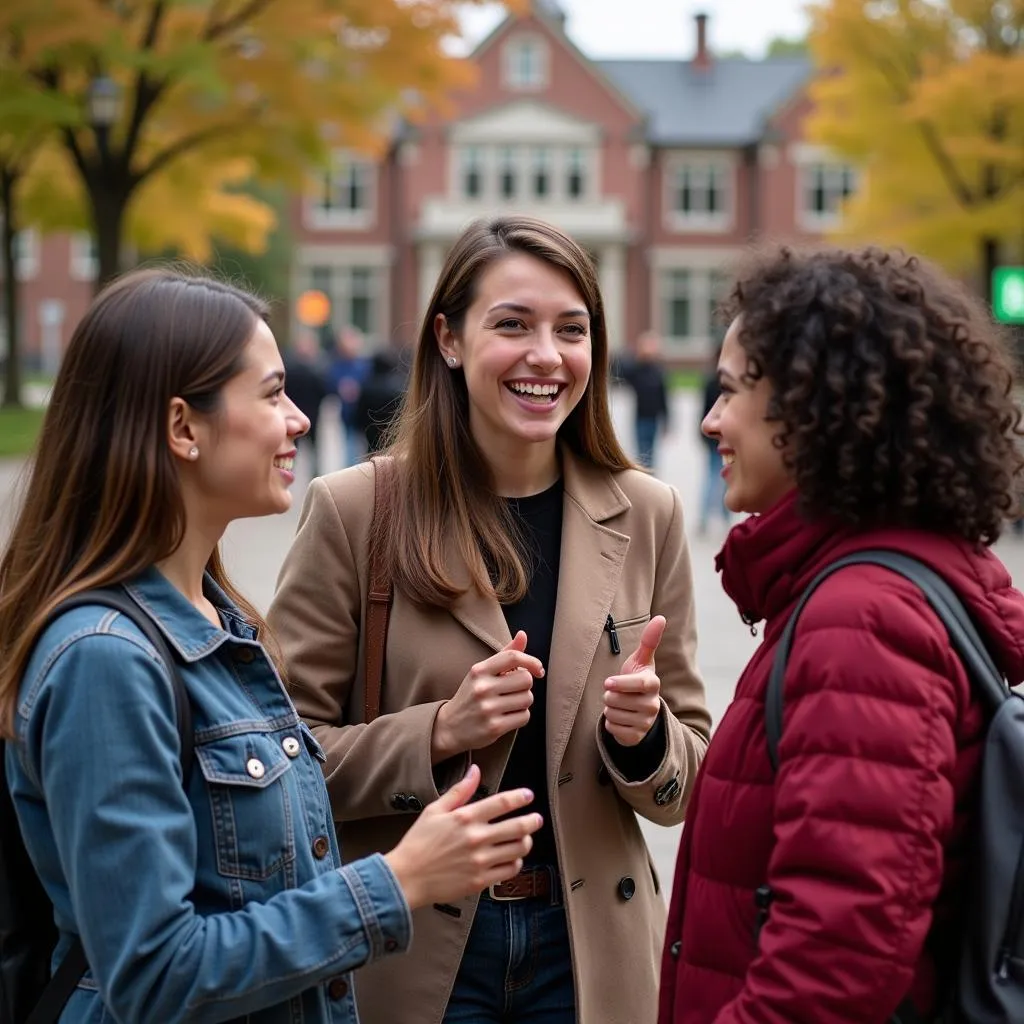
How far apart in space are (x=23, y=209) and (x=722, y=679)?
24549 millimetres

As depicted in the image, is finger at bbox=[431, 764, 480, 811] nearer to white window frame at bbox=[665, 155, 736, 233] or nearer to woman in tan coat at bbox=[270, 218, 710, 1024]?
woman in tan coat at bbox=[270, 218, 710, 1024]

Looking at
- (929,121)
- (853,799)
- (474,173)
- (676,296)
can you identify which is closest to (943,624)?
(853,799)

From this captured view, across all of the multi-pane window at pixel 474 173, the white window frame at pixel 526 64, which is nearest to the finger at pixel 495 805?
the multi-pane window at pixel 474 173

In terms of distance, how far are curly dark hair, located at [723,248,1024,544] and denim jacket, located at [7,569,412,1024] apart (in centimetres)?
74

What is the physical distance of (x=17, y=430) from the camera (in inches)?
979

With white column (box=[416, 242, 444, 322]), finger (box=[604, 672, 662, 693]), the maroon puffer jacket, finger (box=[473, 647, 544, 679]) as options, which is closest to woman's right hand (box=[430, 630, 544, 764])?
finger (box=[473, 647, 544, 679])

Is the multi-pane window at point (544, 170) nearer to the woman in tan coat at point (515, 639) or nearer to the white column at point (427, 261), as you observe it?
the white column at point (427, 261)

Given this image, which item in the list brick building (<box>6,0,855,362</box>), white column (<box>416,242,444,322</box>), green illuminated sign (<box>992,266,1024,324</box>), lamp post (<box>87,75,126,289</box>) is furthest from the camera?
brick building (<box>6,0,855,362</box>)

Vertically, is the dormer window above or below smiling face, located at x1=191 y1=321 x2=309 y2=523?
above

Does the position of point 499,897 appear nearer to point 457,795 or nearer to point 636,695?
point 636,695

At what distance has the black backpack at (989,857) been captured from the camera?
179 cm

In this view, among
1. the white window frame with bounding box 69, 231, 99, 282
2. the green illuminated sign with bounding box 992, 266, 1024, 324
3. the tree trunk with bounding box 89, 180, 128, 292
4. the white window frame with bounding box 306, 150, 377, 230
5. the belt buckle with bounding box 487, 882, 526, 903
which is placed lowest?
the belt buckle with bounding box 487, 882, 526, 903

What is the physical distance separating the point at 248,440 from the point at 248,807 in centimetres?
48

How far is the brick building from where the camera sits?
5372cm
